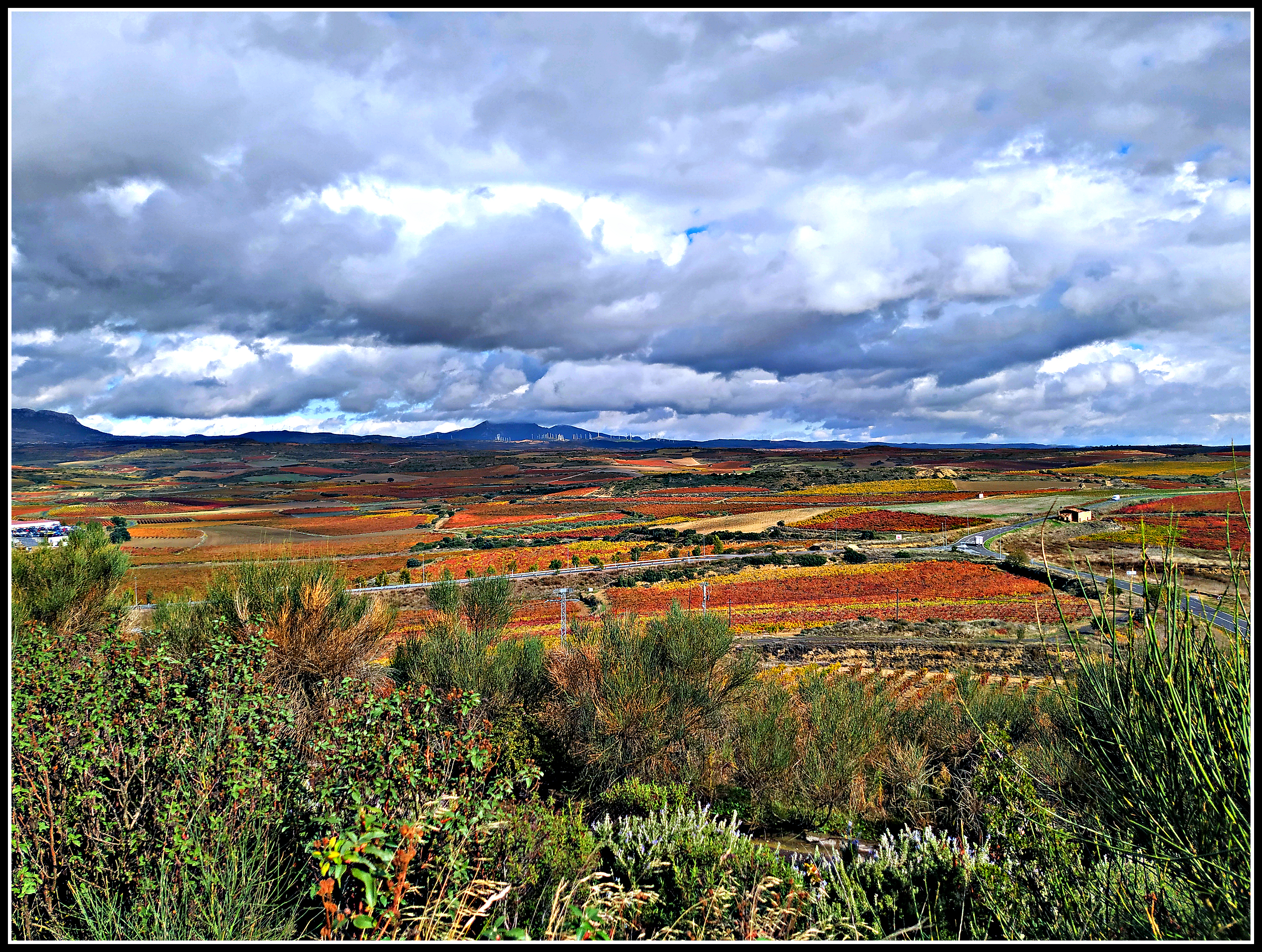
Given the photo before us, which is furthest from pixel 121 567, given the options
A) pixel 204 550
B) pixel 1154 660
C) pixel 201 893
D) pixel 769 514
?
pixel 769 514

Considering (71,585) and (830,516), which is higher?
(71,585)

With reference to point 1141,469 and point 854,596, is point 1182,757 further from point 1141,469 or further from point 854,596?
point 1141,469

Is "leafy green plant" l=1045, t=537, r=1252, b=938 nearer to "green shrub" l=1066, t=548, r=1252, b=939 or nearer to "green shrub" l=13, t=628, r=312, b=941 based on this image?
"green shrub" l=1066, t=548, r=1252, b=939

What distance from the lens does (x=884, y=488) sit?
8456 cm

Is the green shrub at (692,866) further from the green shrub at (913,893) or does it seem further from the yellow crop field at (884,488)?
the yellow crop field at (884,488)

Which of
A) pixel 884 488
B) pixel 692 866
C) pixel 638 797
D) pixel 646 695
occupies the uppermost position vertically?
pixel 692 866

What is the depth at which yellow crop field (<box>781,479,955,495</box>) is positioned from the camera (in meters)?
81.7

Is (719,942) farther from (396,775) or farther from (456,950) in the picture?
(396,775)

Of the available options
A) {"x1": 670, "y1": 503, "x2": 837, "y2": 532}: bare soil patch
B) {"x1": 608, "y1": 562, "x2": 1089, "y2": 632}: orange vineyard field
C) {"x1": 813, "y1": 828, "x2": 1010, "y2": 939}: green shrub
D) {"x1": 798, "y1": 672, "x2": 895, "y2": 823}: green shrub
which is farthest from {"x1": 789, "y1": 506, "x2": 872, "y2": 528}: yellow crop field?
{"x1": 813, "y1": 828, "x2": 1010, "y2": 939}: green shrub

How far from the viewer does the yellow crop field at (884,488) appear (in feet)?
268

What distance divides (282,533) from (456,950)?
51.8 m

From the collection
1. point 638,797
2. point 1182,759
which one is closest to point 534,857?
point 638,797

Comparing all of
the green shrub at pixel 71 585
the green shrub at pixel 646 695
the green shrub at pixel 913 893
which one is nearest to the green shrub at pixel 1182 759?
the green shrub at pixel 913 893

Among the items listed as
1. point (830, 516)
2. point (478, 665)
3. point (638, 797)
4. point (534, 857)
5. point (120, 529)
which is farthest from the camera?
point (830, 516)
